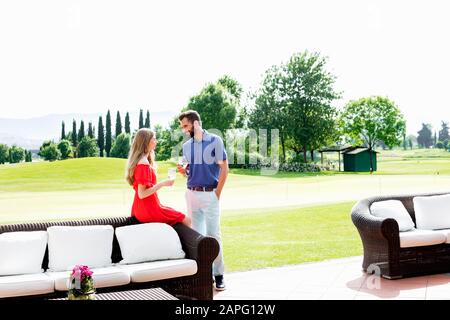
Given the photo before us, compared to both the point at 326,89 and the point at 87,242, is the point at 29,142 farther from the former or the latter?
the point at 87,242

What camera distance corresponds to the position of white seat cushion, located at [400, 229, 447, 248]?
4633 millimetres

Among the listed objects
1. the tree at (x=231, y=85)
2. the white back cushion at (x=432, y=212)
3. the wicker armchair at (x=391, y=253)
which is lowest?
the wicker armchair at (x=391, y=253)

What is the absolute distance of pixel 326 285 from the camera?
14.4ft

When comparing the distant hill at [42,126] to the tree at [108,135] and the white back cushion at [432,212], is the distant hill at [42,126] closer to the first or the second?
the tree at [108,135]

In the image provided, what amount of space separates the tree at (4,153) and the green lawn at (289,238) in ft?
94.3

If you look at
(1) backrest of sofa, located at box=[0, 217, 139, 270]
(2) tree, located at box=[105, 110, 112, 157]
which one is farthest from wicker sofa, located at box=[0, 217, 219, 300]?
(2) tree, located at box=[105, 110, 112, 157]

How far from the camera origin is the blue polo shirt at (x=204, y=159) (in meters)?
4.39

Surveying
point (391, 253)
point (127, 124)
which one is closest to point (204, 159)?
point (391, 253)

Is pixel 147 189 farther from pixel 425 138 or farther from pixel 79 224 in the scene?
pixel 425 138

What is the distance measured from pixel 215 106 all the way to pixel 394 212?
99.0ft

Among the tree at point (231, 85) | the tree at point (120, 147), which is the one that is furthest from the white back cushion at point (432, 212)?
the tree at point (120, 147)

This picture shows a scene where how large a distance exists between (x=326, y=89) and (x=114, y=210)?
23764 millimetres

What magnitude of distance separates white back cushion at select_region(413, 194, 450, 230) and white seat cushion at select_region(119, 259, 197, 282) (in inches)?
108
